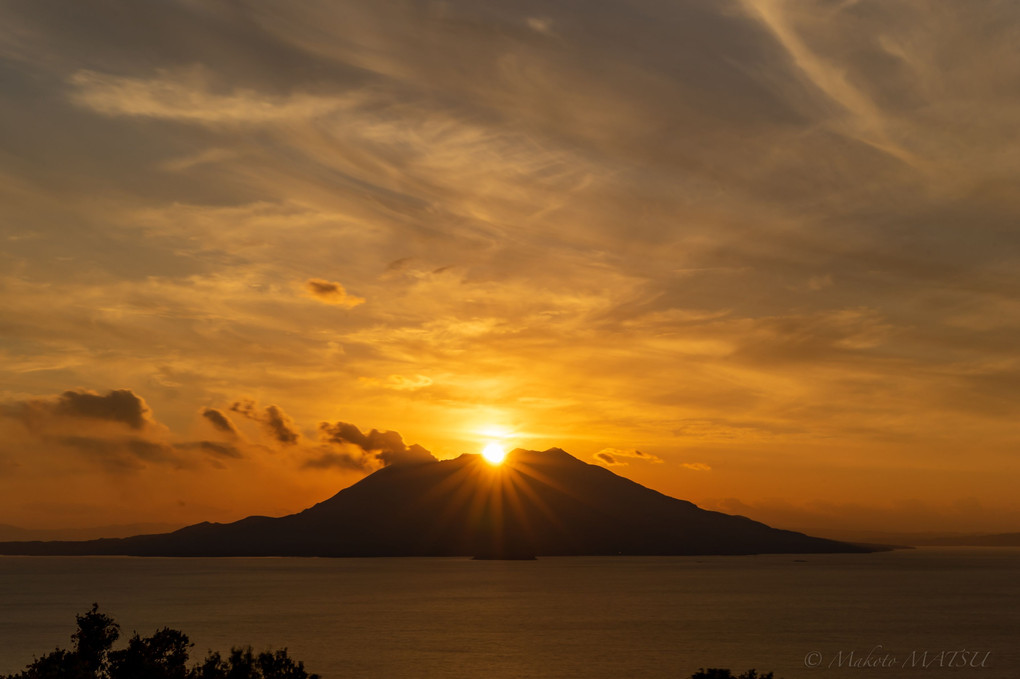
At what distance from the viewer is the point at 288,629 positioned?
7544 inches

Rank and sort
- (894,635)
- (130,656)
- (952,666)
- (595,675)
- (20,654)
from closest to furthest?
1. (130,656)
2. (595,675)
3. (952,666)
4. (20,654)
5. (894,635)

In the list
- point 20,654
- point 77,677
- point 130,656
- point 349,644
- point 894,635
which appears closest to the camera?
point 77,677

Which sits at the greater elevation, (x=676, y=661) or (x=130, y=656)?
(x=130, y=656)

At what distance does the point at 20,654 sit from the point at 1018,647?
18349cm

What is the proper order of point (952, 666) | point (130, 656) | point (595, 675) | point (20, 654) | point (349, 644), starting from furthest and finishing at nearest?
point (349, 644), point (20, 654), point (952, 666), point (595, 675), point (130, 656)

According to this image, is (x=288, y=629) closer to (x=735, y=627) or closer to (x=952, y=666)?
(x=735, y=627)

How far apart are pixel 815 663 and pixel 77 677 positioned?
129524 millimetres

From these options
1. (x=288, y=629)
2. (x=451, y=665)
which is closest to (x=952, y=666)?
(x=451, y=665)

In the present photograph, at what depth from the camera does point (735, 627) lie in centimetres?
19312

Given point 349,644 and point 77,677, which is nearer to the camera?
point 77,677

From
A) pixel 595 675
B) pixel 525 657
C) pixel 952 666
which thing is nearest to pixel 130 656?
pixel 595 675

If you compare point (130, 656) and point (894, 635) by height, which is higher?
point (130, 656)

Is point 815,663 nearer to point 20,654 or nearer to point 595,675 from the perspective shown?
point 595,675

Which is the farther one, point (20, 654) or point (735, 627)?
point (735, 627)
